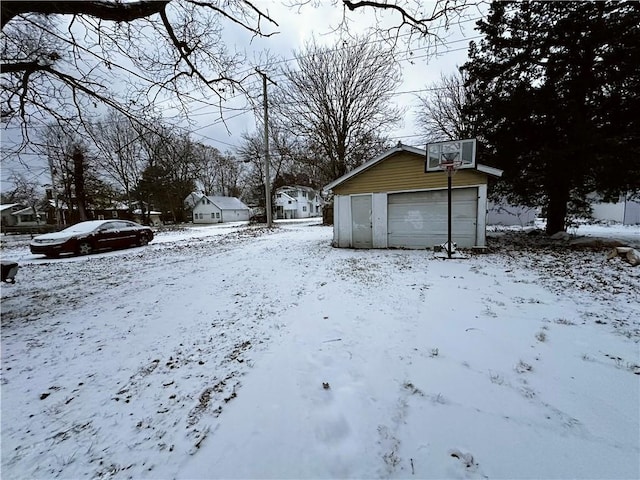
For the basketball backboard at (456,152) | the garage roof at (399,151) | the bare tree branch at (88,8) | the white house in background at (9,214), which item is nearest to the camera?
the bare tree branch at (88,8)

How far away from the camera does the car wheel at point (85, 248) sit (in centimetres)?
1027

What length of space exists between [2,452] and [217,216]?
39.4m

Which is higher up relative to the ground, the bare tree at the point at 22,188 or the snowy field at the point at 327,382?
the bare tree at the point at 22,188

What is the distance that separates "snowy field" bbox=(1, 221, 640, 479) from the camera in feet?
5.82

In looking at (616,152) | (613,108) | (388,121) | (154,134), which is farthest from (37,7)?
(388,121)

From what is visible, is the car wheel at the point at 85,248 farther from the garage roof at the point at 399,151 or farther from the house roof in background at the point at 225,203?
the house roof in background at the point at 225,203

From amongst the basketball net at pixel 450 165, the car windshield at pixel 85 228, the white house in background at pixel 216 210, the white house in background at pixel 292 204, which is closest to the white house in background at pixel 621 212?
the basketball net at pixel 450 165

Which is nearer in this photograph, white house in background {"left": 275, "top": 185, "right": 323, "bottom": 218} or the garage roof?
the garage roof

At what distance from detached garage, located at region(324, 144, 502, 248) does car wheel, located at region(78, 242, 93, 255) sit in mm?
9873

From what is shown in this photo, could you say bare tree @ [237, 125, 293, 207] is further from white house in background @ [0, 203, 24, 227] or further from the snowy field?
white house in background @ [0, 203, 24, 227]

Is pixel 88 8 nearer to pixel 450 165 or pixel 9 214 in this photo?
pixel 450 165

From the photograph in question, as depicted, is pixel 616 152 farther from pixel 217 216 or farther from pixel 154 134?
pixel 217 216

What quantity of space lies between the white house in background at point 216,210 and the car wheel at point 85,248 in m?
28.5

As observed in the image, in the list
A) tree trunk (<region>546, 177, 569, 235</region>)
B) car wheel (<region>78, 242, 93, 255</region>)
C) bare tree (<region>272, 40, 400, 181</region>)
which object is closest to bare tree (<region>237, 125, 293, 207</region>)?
bare tree (<region>272, 40, 400, 181</region>)
